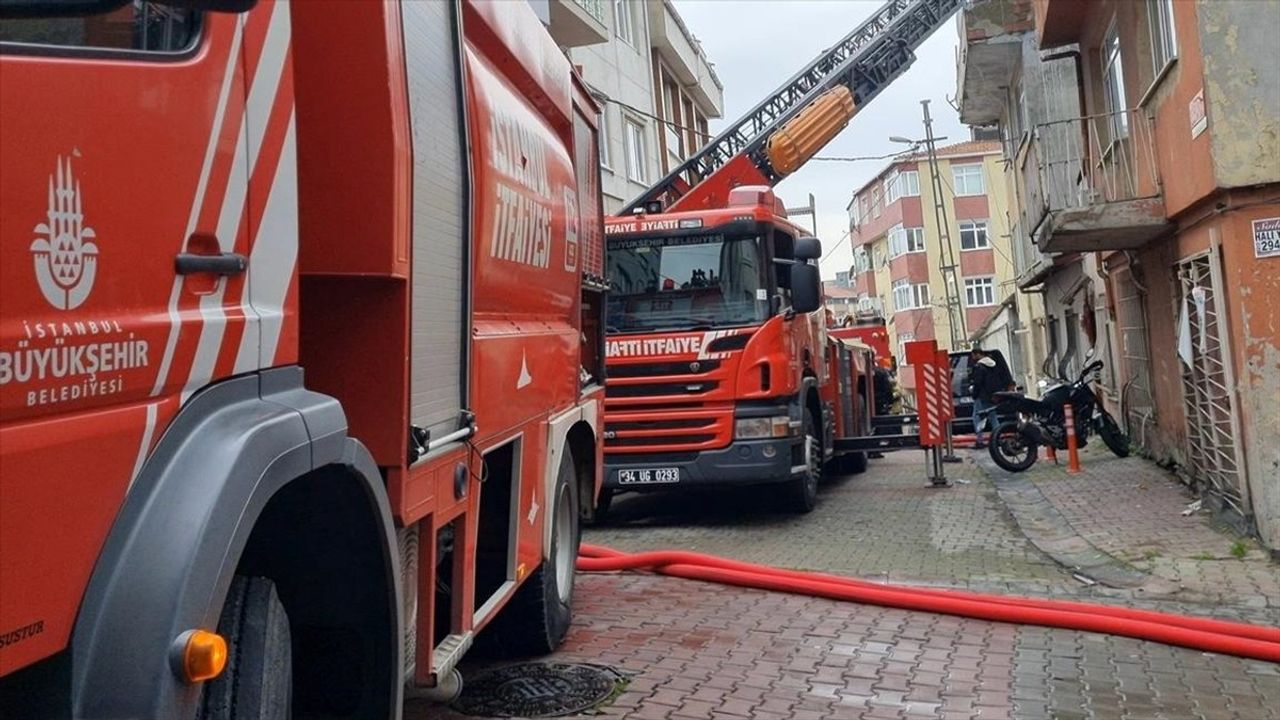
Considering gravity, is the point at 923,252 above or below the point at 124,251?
above

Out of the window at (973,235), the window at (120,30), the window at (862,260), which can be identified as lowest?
the window at (120,30)

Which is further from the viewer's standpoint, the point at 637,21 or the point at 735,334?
the point at 637,21

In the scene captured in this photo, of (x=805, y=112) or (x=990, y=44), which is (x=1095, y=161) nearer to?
(x=805, y=112)

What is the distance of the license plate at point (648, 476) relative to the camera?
1009cm

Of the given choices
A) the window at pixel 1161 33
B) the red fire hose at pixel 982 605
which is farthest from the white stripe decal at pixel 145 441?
the window at pixel 1161 33

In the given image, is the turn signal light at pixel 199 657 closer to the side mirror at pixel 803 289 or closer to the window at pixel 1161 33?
the side mirror at pixel 803 289

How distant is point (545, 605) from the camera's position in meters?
5.44

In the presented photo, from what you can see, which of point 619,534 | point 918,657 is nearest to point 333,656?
point 918,657

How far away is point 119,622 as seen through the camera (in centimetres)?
180

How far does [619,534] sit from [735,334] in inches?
83.9

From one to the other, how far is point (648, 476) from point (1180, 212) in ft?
16.8

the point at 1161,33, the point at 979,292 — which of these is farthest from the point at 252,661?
the point at 979,292

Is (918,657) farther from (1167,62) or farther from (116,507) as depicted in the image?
(1167,62)

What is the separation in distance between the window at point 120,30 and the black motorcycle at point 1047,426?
12.8 metres
